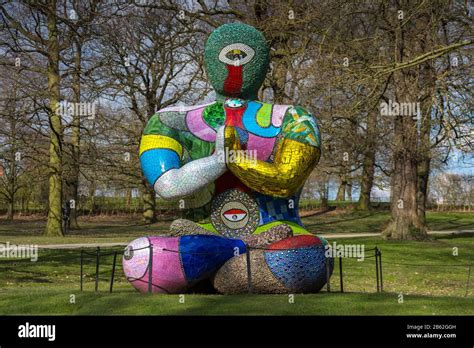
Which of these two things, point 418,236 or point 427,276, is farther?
point 418,236

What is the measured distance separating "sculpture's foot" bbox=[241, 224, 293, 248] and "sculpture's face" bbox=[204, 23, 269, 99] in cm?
160

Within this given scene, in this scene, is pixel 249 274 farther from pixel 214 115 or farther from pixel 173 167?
pixel 214 115

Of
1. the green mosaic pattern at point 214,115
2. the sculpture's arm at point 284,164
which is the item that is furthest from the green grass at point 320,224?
the sculpture's arm at point 284,164

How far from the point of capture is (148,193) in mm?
30859

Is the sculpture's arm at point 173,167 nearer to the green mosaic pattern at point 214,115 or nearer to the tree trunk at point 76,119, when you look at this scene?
the green mosaic pattern at point 214,115

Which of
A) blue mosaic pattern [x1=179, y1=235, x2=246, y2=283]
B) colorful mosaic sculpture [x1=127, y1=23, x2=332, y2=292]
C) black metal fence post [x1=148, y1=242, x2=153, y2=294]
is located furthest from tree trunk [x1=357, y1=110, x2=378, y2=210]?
black metal fence post [x1=148, y1=242, x2=153, y2=294]

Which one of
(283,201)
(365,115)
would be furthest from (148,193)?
Result: (283,201)

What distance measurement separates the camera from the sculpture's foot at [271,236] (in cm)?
698

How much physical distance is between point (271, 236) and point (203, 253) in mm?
741

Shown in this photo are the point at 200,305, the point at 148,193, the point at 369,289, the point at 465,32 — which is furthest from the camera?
the point at 148,193

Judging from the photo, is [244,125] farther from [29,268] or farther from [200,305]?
[29,268]

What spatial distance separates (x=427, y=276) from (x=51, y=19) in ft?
46.0

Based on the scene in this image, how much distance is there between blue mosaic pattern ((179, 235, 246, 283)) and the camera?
22.4 feet

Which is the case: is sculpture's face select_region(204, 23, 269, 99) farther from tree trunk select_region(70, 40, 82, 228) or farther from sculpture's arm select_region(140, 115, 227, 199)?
tree trunk select_region(70, 40, 82, 228)
